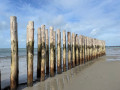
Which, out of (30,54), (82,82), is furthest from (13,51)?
(82,82)

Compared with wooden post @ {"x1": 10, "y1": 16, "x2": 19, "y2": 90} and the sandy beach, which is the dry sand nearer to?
the sandy beach

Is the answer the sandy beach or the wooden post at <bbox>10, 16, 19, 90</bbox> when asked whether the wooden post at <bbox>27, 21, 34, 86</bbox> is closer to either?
the sandy beach

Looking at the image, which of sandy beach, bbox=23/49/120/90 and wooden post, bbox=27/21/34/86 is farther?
wooden post, bbox=27/21/34/86

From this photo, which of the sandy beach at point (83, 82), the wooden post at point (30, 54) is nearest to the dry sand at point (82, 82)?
the sandy beach at point (83, 82)

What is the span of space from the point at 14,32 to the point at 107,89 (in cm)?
378

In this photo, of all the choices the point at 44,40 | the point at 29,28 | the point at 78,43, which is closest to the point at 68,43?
the point at 78,43

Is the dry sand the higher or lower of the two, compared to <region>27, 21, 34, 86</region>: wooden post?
lower

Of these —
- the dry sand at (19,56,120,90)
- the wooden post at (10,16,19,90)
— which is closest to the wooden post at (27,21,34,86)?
the dry sand at (19,56,120,90)

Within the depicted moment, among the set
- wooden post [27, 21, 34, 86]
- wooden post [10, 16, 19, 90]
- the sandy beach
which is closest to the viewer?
wooden post [10, 16, 19, 90]

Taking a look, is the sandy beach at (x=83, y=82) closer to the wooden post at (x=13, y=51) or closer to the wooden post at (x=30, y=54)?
the wooden post at (x=30, y=54)

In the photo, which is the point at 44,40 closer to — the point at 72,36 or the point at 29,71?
the point at 29,71

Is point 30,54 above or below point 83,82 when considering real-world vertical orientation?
above

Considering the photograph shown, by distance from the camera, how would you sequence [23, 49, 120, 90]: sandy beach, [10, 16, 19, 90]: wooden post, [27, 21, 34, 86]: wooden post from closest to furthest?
[10, 16, 19, 90]: wooden post → [23, 49, 120, 90]: sandy beach → [27, 21, 34, 86]: wooden post

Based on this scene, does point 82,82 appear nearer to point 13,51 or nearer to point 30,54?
point 30,54
